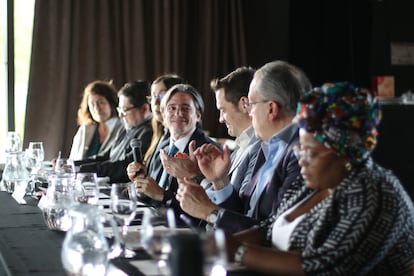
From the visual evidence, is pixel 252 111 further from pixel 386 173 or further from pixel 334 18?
pixel 334 18

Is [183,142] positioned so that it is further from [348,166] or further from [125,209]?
[348,166]

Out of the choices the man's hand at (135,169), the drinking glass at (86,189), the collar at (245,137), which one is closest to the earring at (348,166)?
the drinking glass at (86,189)

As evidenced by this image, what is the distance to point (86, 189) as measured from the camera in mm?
2584

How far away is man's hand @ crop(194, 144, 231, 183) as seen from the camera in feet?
8.61

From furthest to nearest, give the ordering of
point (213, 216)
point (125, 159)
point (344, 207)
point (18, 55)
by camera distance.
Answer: point (18, 55), point (125, 159), point (213, 216), point (344, 207)

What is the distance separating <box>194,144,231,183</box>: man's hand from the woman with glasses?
113 inches

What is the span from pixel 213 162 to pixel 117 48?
3785mm

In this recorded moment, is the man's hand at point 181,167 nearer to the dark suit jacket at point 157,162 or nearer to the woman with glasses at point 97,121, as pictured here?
the dark suit jacket at point 157,162

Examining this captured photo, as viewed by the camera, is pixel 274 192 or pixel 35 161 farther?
pixel 35 161

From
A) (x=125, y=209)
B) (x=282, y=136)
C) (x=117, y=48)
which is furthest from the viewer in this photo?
(x=117, y=48)

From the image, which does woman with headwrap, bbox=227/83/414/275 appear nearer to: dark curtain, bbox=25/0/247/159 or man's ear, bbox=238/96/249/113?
man's ear, bbox=238/96/249/113

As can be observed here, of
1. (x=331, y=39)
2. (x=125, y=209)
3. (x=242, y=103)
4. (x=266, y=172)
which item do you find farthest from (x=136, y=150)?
(x=331, y=39)

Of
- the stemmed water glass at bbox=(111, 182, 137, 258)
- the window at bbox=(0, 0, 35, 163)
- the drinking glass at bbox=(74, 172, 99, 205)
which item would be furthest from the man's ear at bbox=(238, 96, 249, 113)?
the window at bbox=(0, 0, 35, 163)

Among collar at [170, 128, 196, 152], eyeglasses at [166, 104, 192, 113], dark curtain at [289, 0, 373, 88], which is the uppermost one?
dark curtain at [289, 0, 373, 88]
